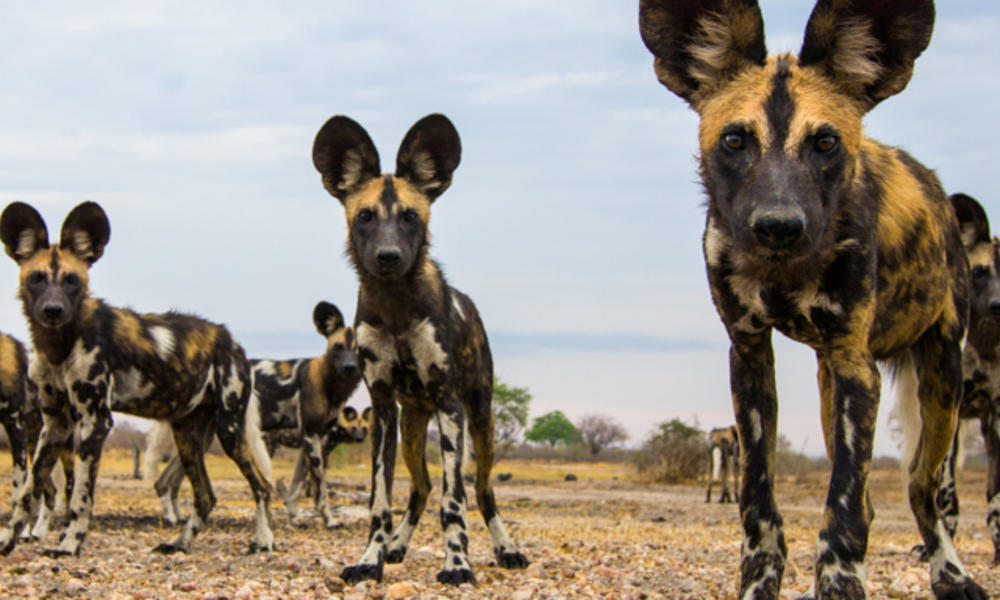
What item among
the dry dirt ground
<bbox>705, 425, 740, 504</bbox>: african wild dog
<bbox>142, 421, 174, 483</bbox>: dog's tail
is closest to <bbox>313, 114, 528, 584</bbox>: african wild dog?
the dry dirt ground

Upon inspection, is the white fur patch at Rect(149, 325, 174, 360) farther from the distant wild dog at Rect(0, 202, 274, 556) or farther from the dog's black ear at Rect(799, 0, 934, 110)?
the dog's black ear at Rect(799, 0, 934, 110)

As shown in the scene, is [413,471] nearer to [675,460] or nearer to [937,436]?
[937,436]

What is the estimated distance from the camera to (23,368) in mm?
9523

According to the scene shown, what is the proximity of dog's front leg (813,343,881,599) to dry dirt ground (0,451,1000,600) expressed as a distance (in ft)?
5.03

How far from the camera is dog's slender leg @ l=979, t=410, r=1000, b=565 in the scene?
6.79 meters

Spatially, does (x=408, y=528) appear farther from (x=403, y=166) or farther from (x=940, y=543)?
(x=940, y=543)

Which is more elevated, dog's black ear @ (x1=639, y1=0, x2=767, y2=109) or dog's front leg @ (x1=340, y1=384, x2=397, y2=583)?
dog's black ear @ (x1=639, y1=0, x2=767, y2=109)

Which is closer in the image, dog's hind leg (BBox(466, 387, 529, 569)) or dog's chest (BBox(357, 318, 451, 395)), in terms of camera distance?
dog's chest (BBox(357, 318, 451, 395))

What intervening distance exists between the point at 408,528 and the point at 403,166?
6.93 feet

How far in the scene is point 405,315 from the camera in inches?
226

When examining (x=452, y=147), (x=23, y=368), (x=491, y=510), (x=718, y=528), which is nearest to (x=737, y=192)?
(x=452, y=147)

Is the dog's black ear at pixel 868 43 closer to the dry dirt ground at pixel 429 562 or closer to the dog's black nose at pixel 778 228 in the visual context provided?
the dog's black nose at pixel 778 228

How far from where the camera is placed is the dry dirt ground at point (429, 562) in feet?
15.6

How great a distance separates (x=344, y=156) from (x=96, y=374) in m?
2.77
